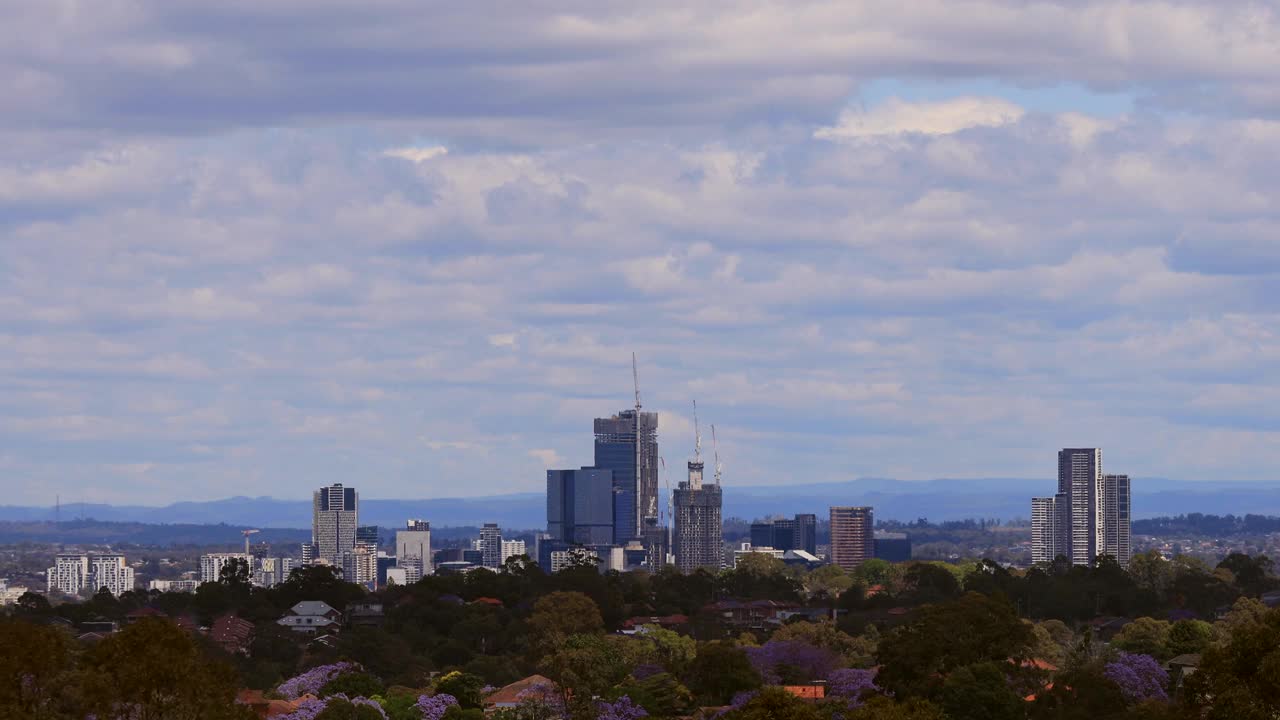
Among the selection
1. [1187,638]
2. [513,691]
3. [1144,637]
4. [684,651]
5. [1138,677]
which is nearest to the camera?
[1138,677]

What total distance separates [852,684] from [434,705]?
16.1 metres

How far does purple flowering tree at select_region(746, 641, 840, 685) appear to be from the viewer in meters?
85.7

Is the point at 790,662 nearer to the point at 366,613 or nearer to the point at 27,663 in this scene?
the point at 27,663

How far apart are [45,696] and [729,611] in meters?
90.4

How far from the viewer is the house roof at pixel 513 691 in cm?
7944

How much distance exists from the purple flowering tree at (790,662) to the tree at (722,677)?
5858 millimetres

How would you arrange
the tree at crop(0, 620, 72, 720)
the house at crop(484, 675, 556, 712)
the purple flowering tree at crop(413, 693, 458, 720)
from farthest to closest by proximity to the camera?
the house at crop(484, 675, 556, 712) < the purple flowering tree at crop(413, 693, 458, 720) < the tree at crop(0, 620, 72, 720)

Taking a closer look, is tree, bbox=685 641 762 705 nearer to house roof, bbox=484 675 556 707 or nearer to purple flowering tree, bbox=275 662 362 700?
house roof, bbox=484 675 556 707

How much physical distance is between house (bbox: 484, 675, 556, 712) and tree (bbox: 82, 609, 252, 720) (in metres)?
33.1

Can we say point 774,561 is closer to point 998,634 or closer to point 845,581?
point 845,581

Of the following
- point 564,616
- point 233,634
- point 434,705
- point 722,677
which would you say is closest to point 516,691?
point 434,705

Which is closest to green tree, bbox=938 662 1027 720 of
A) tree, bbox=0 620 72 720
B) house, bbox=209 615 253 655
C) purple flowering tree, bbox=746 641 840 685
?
purple flowering tree, bbox=746 641 840 685

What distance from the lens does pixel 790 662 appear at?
8831 centimetres

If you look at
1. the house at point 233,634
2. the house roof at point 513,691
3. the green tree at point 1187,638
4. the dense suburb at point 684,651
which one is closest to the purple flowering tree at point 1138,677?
the dense suburb at point 684,651
